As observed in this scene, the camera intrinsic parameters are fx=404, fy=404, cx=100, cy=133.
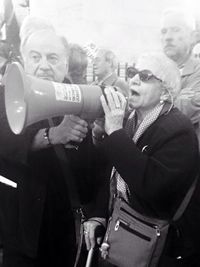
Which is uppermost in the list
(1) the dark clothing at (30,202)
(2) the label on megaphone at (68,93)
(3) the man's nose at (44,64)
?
(3) the man's nose at (44,64)

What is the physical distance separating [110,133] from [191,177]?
0.33m

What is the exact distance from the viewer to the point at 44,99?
4.51ft

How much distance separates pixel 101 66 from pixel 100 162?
0.63 metres

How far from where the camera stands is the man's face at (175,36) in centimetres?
205

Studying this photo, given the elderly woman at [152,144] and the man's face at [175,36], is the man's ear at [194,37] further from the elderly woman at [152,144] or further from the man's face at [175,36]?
the elderly woman at [152,144]

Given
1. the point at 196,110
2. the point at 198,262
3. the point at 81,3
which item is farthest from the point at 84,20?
the point at 198,262

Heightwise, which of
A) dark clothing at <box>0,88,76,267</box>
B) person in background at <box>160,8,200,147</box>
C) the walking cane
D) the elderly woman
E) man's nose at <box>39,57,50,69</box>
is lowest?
the walking cane

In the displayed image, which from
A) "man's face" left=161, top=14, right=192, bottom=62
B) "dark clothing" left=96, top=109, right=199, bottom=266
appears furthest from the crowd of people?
"man's face" left=161, top=14, right=192, bottom=62

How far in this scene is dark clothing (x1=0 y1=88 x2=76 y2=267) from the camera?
1.62 meters

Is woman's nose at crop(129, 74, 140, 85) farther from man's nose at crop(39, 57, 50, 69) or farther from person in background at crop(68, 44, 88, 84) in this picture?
person in background at crop(68, 44, 88, 84)

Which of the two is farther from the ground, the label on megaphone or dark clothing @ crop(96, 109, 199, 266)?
the label on megaphone

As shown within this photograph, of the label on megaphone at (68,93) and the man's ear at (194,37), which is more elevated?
the man's ear at (194,37)

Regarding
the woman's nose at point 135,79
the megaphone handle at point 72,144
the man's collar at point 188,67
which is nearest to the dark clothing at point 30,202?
the megaphone handle at point 72,144

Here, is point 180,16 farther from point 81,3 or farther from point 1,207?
point 1,207
